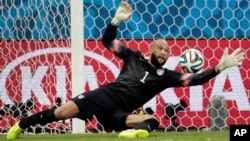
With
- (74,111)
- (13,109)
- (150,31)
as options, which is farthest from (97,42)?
(74,111)

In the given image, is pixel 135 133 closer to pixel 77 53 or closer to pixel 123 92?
pixel 123 92

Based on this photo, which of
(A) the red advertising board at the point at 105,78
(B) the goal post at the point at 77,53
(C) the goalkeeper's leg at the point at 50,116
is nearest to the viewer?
(C) the goalkeeper's leg at the point at 50,116

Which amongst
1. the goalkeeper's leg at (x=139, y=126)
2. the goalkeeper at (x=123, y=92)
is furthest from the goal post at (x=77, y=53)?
the goalkeeper's leg at (x=139, y=126)

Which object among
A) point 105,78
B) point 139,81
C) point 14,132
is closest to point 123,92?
point 139,81

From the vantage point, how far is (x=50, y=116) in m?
6.16

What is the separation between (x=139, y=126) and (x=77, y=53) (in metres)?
1.32

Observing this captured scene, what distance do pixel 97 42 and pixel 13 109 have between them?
930mm

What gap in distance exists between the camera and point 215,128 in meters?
7.25

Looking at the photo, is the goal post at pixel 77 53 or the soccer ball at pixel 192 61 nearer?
the soccer ball at pixel 192 61

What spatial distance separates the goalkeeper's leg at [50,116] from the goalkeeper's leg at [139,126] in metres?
0.43

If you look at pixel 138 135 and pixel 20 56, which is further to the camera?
pixel 20 56

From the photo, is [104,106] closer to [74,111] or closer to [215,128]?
[74,111]

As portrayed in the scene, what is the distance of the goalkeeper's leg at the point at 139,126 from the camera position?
5713 mm

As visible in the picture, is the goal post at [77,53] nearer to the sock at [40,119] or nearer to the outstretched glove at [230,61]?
the sock at [40,119]
